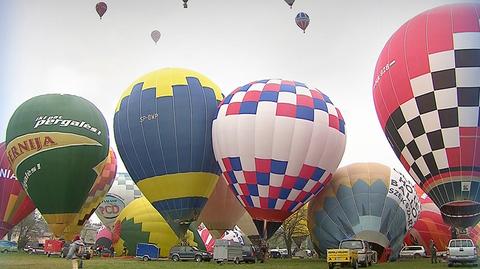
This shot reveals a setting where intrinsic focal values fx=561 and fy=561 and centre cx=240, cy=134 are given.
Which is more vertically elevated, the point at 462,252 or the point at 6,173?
the point at 6,173

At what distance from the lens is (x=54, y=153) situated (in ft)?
53.3

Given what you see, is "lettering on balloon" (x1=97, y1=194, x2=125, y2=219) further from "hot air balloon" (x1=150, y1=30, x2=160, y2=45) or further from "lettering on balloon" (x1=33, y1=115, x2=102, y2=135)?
"hot air balloon" (x1=150, y1=30, x2=160, y2=45)

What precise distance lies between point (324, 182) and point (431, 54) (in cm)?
454

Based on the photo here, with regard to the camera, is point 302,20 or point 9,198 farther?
point 9,198

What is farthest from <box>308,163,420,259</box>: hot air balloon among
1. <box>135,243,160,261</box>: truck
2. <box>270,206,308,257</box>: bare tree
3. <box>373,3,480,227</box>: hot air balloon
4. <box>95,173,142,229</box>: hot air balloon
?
<box>95,173,142,229</box>: hot air balloon

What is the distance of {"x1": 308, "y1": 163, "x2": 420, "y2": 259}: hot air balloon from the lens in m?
14.2

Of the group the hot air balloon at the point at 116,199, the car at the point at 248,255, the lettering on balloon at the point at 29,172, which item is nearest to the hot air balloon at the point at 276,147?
the car at the point at 248,255

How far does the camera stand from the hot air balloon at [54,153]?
16234 mm

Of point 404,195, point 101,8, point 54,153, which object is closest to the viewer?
point 101,8

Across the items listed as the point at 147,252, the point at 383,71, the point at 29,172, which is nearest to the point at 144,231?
the point at 147,252

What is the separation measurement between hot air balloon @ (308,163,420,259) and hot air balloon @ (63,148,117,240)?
24.2 feet

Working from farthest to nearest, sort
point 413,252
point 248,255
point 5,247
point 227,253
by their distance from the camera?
point 413,252
point 248,255
point 5,247
point 227,253

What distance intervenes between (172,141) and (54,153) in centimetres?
378

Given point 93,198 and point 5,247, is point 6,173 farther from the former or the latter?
→ point 5,247
